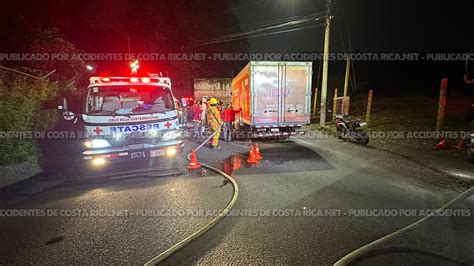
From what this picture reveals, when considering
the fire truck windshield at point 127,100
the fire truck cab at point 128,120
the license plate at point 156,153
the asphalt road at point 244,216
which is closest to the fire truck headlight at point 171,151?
the fire truck cab at point 128,120

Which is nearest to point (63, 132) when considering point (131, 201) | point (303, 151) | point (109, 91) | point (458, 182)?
point (109, 91)

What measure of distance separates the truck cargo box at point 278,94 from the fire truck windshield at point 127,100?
14.3 ft

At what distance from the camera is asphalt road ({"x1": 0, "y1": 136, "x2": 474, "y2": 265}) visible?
10.9 feet

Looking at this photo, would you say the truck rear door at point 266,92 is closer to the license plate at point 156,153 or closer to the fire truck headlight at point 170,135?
the fire truck headlight at point 170,135

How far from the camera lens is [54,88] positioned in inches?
469

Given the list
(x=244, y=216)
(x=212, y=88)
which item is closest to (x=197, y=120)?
→ (x=244, y=216)

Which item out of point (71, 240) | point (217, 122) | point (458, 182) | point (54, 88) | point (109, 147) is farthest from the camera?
point (54, 88)

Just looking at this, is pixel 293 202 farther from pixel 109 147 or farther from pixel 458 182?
pixel 109 147

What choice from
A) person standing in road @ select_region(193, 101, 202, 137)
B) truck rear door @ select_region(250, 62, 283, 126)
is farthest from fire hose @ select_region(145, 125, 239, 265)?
person standing in road @ select_region(193, 101, 202, 137)

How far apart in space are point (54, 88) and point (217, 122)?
7493 millimetres

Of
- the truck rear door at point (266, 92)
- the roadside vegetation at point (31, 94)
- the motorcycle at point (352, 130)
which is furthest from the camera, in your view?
the truck rear door at point (266, 92)

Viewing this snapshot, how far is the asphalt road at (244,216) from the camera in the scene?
332 cm

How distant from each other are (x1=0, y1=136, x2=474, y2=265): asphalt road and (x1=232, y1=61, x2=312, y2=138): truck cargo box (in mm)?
3990

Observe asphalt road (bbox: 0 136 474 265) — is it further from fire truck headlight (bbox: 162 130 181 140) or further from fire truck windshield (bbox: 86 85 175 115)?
fire truck windshield (bbox: 86 85 175 115)
